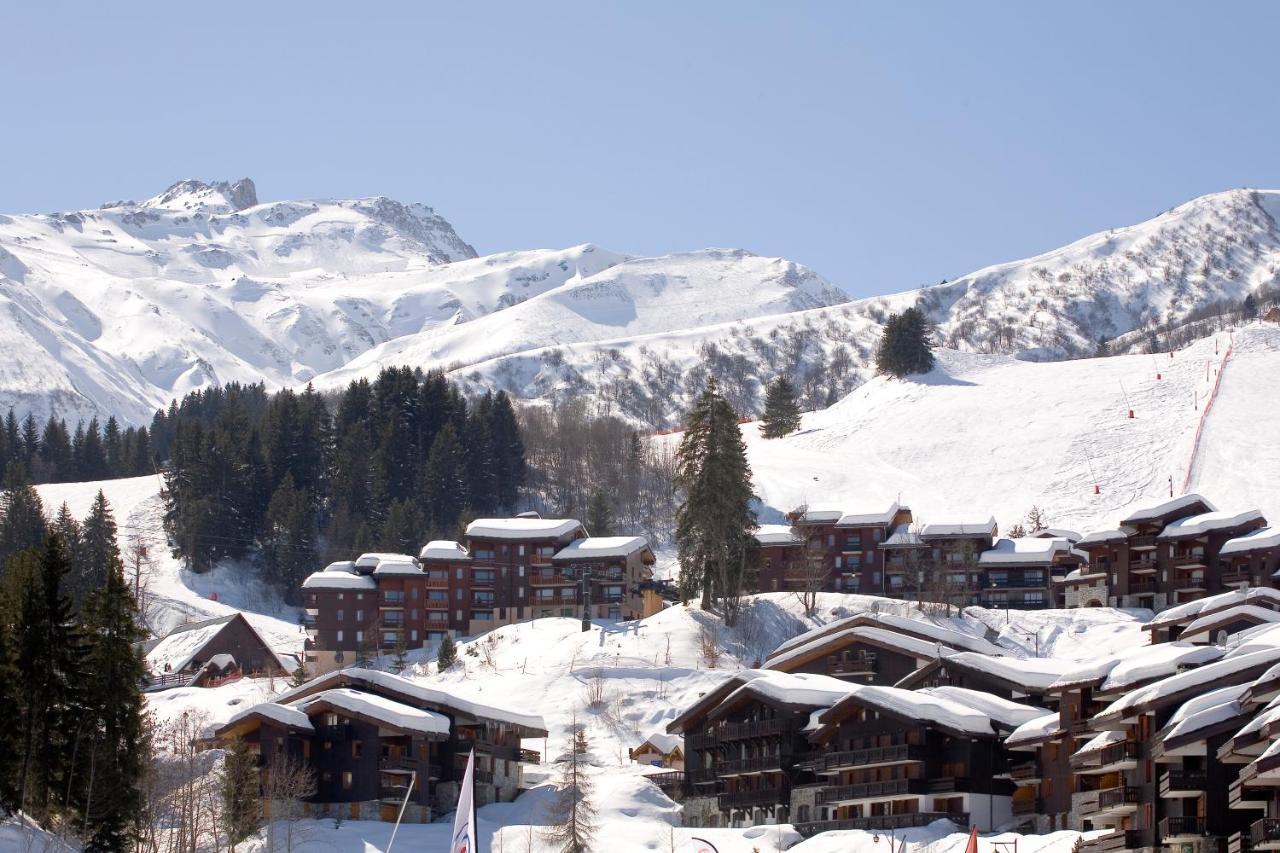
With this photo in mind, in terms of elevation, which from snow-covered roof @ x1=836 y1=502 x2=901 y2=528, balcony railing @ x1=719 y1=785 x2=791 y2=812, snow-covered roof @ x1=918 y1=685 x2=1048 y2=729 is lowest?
balcony railing @ x1=719 y1=785 x2=791 y2=812

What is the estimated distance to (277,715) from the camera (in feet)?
225

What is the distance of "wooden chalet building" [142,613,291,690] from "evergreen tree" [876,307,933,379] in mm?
73729

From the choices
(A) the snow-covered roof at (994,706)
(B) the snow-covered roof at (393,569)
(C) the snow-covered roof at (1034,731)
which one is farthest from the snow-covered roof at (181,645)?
(C) the snow-covered roof at (1034,731)

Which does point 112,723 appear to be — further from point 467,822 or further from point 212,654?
point 212,654

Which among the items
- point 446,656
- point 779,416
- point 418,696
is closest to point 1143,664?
point 418,696

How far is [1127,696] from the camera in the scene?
5303 cm

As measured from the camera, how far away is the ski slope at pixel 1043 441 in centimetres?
12025

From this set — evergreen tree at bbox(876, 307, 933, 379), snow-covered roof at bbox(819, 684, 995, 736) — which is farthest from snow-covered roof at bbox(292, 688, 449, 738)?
evergreen tree at bbox(876, 307, 933, 379)

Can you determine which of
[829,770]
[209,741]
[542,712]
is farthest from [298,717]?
[829,770]

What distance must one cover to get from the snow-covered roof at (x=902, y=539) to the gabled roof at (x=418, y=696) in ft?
118

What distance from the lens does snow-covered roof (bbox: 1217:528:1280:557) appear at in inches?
3597

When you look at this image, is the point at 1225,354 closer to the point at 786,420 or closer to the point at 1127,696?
the point at 786,420

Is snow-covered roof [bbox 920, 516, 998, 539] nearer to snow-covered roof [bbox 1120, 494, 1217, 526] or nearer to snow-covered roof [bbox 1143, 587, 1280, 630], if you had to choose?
snow-covered roof [bbox 1120, 494, 1217, 526]

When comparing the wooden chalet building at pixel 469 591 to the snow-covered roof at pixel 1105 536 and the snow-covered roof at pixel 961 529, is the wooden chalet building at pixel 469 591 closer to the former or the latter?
the snow-covered roof at pixel 961 529
